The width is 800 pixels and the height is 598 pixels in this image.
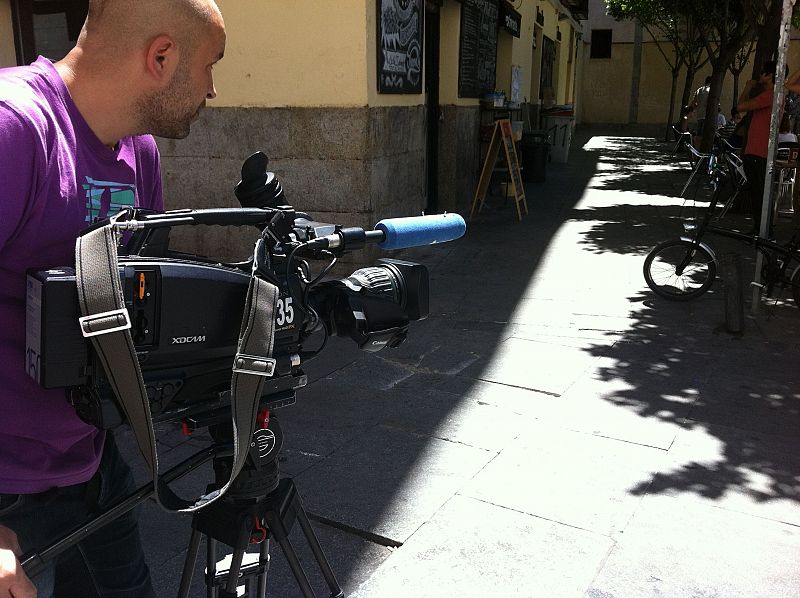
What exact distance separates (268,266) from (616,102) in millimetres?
35829

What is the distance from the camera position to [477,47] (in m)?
10.6

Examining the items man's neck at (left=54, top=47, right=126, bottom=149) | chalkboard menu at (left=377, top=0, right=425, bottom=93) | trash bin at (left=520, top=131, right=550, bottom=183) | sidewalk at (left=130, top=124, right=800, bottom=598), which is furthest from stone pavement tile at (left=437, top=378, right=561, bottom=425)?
trash bin at (left=520, top=131, right=550, bottom=183)

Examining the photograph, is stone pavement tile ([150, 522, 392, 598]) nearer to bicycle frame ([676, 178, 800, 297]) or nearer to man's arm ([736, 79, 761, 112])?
bicycle frame ([676, 178, 800, 297])

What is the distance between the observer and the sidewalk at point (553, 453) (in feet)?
9.23

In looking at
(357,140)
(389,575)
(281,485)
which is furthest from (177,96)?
(357,140)

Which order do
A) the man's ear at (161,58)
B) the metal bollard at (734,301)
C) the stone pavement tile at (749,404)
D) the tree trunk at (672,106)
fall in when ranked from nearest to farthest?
the man's ear at (161,58)
the stone pavement tile at (749,404)
the metal bollard at (734,301)
the tree trunk at (672,106)

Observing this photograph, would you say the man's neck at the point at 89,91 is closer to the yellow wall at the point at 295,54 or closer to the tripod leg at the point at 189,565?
the tripod leg at the point at 189,565

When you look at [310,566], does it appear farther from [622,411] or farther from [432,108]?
[432,108]

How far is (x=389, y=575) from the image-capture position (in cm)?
275

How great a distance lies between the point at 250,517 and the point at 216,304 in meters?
0.50

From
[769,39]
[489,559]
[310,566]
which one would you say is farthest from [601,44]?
[310,566]

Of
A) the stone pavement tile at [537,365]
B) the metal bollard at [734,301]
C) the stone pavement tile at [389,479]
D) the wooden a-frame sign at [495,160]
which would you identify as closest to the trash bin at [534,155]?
the wooden a-frame sign at [495,160]

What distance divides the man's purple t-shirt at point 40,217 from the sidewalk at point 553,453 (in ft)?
4.79

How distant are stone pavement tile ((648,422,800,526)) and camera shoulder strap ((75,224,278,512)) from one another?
2.57 meters
